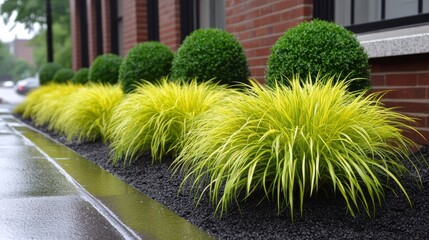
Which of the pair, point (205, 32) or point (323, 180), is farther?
point (205, 32)

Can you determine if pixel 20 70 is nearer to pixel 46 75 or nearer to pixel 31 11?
pixel 31 11

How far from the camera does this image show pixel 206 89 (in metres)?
6.52

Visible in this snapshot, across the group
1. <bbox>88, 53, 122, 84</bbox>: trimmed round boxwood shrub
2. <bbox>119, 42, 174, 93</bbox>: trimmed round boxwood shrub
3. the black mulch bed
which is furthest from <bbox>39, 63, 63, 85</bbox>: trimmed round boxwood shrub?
the black mulch bed

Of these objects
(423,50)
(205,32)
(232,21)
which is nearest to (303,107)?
(423,50)

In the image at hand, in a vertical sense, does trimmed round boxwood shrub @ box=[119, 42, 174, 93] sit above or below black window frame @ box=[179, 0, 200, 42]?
below

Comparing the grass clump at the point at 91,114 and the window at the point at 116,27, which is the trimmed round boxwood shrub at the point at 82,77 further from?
the grass clump at the point at 91,114

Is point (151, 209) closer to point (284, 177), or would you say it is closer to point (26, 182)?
point (284, 177)

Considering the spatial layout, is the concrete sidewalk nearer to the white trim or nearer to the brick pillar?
the white trim

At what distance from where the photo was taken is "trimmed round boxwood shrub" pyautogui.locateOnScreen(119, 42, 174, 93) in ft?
28.8

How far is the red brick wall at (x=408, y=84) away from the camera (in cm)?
521

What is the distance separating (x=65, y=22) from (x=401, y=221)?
3619 centimetres

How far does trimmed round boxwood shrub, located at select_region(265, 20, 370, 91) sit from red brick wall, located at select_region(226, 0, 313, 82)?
1396mm

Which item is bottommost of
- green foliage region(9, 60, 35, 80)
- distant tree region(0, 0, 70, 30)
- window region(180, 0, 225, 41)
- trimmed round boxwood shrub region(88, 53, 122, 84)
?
green foliage region(9, 60, 35, 80)

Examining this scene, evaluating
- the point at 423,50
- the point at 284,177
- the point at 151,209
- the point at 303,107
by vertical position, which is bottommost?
the point at 151,209
